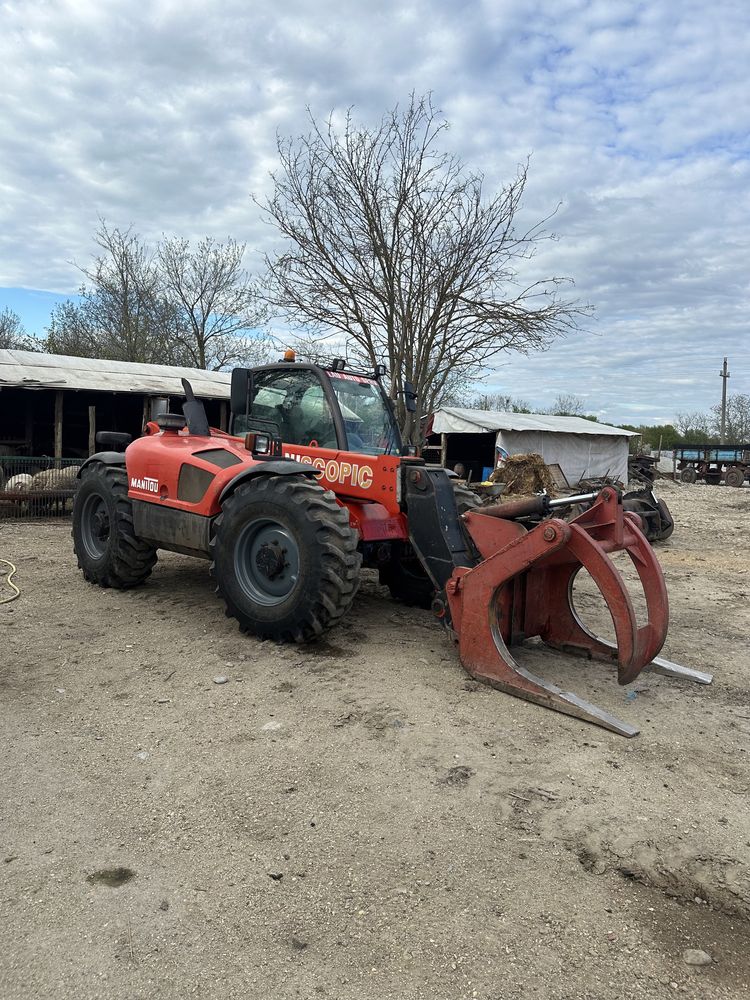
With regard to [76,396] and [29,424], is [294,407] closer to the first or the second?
[29,424]

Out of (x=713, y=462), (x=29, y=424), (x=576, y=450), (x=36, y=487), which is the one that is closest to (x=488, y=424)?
(x=576, y=450)

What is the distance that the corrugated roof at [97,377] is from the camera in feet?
44.1

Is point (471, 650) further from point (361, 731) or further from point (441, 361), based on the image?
point (441, 361)

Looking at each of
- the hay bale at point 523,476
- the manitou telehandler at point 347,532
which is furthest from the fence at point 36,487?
the hay bale at point 523,476

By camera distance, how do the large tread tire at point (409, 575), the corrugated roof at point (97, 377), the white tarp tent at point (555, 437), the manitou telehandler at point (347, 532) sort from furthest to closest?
the white tarp tent at point (555, 437), the corrugated roof at point (97, 377), the large tread tire at point (409, 575), the manitou telehandler at point (347, 532)

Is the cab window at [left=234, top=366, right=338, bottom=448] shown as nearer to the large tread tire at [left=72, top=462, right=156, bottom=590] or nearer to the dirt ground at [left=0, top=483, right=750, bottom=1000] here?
the large tread tire at [left=72, top=462, right=156, bottom=590]

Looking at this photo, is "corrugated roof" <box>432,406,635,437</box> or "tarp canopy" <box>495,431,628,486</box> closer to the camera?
"corrugated roof" <box>432,406,635,437</box>

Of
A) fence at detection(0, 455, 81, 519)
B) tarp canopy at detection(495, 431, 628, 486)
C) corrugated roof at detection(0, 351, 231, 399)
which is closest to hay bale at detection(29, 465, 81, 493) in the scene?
fence at detection(0, 455, 81, 519)

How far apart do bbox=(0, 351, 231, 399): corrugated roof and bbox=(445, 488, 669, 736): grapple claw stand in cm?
1112

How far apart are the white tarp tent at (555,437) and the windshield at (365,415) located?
1629 centimetres

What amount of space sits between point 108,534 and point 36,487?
6250mm

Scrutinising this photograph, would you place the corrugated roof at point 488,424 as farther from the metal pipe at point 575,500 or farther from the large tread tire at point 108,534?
the metal pipe at point 575,500

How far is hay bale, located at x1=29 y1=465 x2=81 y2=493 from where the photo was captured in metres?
12.1

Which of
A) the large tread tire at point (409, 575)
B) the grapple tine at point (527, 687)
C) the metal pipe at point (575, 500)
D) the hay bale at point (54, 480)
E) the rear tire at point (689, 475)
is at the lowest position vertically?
the grapple tine at point (527, 687)
